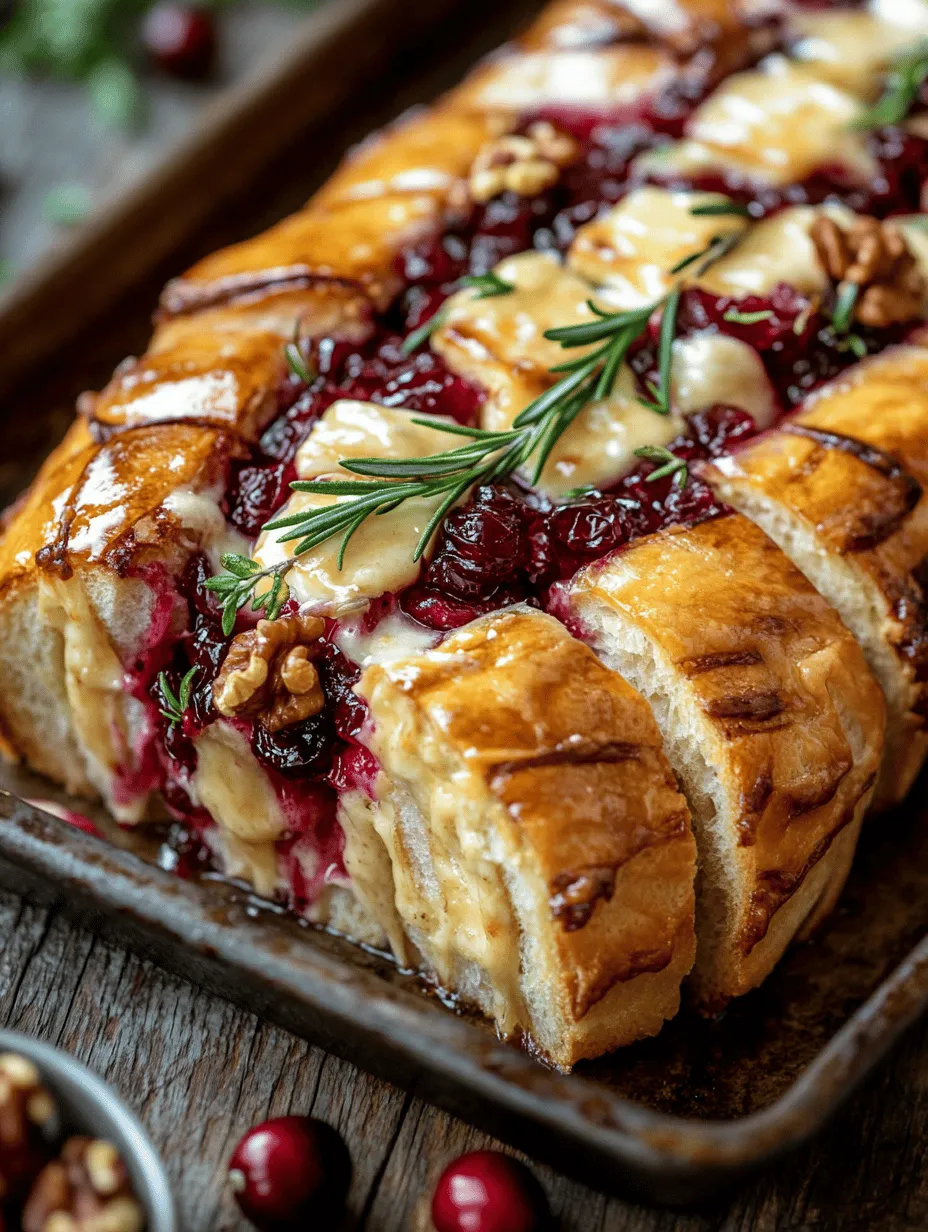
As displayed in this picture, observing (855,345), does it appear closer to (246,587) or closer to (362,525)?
(362,525)

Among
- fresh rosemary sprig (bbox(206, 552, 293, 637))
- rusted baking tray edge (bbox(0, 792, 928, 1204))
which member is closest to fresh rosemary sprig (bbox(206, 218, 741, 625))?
fresh rosemary sprig (bbox(206, 552, 293, 637))

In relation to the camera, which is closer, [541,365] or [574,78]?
[541,365]

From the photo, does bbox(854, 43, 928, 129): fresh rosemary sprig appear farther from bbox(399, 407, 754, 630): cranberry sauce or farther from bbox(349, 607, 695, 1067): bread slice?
bbox(349, 607, 695, 1067): bread slice

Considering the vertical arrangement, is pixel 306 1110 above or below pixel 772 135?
below

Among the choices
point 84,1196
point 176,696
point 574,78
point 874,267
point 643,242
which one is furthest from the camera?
point 574,78

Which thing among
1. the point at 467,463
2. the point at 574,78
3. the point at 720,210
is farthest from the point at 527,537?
the point at 574,78

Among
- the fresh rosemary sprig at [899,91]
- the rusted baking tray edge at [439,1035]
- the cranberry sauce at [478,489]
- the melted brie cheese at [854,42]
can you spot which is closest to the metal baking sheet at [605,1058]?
the rusted baking tray edge at [439,1035]

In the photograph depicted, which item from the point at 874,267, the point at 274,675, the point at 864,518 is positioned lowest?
the point at 864,518

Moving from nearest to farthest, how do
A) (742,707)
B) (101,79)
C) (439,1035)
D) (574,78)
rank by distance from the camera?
1. (439,1035)
2. (742,707)
3. (574,78)
4. (101,79)
